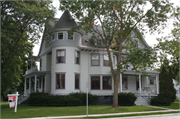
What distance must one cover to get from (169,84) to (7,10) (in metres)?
27.5

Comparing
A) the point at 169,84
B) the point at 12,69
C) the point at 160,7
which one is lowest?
the point at 169,84

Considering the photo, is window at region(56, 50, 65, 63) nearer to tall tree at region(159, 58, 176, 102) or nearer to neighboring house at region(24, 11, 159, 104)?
neighboring house at region(24, 11, 159, 104)

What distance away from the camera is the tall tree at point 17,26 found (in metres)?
21.5

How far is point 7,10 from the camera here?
22938mm

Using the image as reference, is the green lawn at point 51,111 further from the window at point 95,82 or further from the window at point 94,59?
the window at point 94,59

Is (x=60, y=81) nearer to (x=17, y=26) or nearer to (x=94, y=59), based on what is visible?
(x=94, y=59)

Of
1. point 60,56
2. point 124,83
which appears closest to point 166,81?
point 124,83

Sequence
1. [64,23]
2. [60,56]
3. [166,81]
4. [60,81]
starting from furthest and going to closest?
1. [166,81]
2. [64,23]
3. [60,56]
4. [60,81]

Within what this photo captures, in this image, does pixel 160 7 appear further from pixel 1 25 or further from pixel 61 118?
pixel 1 25

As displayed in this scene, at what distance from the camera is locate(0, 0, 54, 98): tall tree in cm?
2150

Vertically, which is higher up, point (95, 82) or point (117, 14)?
point (117, 14)

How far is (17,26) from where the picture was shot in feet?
77.2

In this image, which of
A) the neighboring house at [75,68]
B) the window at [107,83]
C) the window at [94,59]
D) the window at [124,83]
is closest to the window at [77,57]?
the neighboring house at [75,68]

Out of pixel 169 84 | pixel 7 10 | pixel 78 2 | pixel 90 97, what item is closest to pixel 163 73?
pixel 169 84
